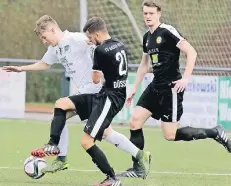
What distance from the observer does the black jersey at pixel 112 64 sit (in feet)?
28.6

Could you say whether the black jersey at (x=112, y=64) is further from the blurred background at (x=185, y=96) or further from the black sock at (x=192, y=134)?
the blurred background at (x=185, y=96)

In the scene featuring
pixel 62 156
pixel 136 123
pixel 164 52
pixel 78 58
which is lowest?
pixel 62 156

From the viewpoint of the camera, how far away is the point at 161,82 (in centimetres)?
980

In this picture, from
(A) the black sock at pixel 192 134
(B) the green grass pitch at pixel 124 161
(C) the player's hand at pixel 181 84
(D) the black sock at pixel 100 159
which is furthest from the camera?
(A) the black sock at pixel 192 134

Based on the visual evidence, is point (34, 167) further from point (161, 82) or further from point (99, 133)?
Result: point (161, 82)

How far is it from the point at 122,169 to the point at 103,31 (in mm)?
2527

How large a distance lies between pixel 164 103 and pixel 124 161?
204cm

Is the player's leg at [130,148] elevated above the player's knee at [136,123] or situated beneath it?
situated beneath

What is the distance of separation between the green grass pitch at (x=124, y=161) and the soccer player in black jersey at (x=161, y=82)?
1.67ft

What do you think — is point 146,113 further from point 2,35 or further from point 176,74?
point 2,35

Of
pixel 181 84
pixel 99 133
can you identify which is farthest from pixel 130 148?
pixel 181 84

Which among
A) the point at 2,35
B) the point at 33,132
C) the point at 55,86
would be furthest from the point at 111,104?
the point at 2,35

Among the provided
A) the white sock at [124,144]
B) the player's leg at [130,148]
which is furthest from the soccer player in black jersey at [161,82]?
the white sock at [124,144]

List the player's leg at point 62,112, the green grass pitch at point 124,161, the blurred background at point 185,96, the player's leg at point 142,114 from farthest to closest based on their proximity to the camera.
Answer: the blurred background at point 185,96 → the player's leg at point 142,114 → the green grass pitch at point 124,161 → the player's leg at point 62,112
